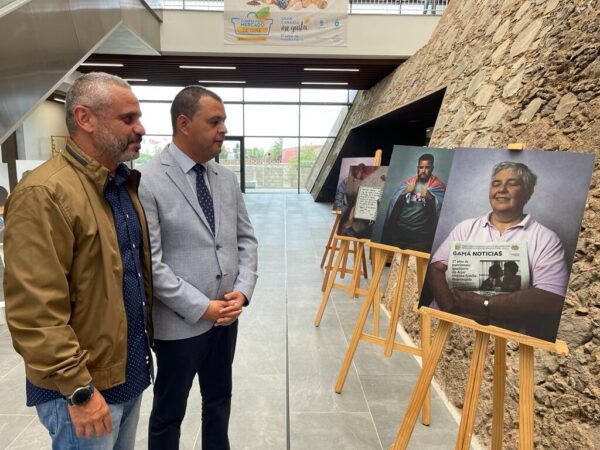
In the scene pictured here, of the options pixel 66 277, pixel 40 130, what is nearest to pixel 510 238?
pixel 66 277

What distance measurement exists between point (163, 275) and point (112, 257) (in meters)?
0.32

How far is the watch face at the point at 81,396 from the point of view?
988 mm

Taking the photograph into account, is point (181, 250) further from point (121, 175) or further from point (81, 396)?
point (81, 396)

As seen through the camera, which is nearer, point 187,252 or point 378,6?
point 187,252

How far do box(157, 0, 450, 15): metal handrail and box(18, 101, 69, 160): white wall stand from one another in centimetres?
597

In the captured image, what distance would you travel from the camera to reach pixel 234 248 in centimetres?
167

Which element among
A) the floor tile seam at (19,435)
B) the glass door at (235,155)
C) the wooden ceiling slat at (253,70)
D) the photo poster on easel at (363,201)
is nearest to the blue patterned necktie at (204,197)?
the floor tile seam at (19,435)

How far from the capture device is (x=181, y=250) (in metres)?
1.50

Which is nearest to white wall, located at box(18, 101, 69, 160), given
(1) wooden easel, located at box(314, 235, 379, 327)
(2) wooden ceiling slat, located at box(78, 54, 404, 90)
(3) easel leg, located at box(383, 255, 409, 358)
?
(2) wooden ceiling slat, located at box(78, 54, 404, 90)

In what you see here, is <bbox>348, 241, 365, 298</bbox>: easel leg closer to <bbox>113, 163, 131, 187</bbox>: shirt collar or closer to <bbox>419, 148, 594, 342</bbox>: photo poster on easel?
<bbox>419, 148, 594, 342</bbox>: photo poster on easel

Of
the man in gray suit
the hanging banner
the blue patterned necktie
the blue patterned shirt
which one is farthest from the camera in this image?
the hanging banner

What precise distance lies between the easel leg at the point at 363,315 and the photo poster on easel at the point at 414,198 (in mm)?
135

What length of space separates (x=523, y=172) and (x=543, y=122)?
116cm

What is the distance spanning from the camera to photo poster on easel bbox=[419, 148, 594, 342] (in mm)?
1331
